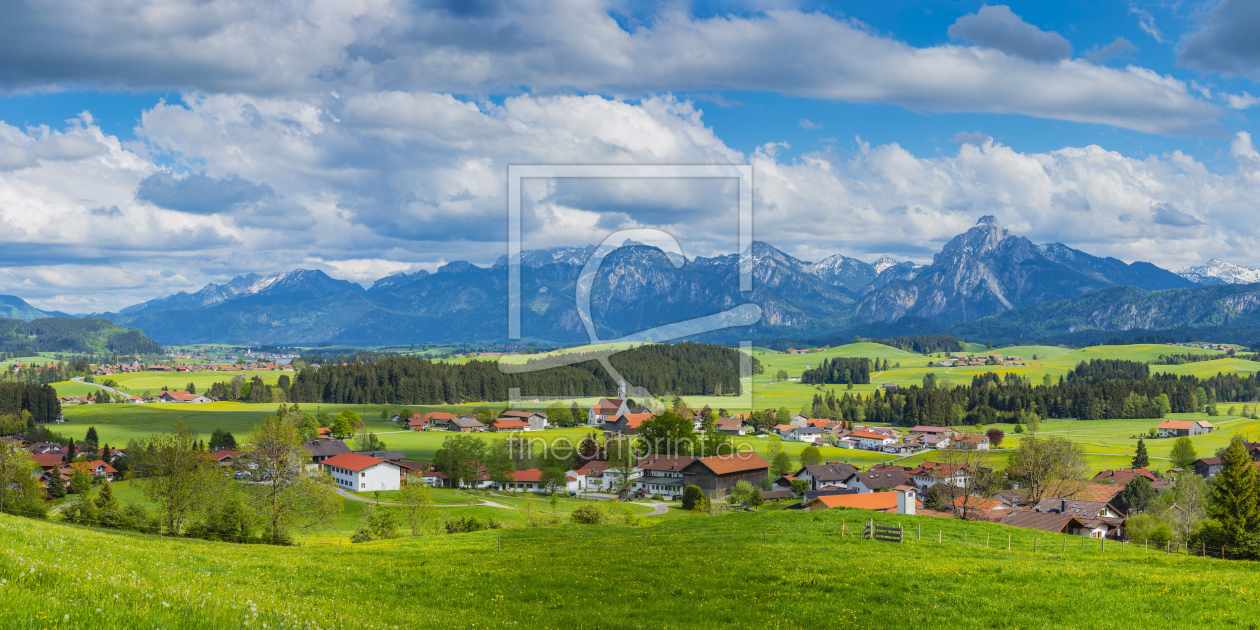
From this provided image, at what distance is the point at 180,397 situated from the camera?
616 ft

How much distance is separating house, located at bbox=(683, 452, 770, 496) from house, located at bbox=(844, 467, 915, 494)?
1082cm

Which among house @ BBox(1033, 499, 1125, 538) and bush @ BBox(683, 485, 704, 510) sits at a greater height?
Answer: house @ BBox(1033, 499, 1125, 538)

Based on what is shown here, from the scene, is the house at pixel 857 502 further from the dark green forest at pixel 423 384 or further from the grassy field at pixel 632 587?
the dark green forest at pixel 423 384

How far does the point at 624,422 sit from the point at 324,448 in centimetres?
5404

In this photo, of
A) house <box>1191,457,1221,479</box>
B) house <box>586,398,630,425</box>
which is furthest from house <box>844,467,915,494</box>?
house <box>586,398,630,425</box>

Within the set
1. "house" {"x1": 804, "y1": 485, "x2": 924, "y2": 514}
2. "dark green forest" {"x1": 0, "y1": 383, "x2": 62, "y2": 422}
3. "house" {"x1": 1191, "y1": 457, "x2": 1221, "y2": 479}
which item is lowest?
"house" {"x1": 1191, "y1": 457, "x2": 1221, "y2": 479}

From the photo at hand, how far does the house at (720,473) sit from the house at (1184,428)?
89315 mm

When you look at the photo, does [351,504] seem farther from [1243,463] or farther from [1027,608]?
[1243,463]

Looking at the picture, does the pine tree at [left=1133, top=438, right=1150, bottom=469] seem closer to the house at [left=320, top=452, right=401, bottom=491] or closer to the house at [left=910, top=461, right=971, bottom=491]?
the house at [left=910, top=461, right=971, bottom=491]

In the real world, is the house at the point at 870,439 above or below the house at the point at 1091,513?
below

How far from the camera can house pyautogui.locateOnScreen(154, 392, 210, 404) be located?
18534 centimetres

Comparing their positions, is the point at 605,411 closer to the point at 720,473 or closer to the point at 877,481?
the point at 720,473

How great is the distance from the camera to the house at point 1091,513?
53.3 metres

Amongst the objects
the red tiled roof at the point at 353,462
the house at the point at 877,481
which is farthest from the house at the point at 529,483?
the house at the point at 877,481
